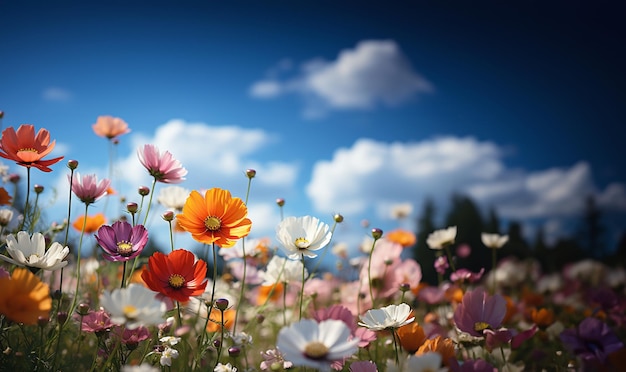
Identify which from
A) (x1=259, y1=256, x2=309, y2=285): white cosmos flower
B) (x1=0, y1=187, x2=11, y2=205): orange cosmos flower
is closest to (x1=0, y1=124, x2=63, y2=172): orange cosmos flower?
(x1=0, y1=187, x2=11, y2=205): orange cosmos flower

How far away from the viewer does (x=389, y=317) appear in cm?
84

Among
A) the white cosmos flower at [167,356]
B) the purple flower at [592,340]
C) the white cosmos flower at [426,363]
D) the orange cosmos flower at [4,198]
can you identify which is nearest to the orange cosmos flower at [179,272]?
the white cosmos flower at [167,356]

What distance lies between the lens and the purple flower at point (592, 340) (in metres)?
0.92

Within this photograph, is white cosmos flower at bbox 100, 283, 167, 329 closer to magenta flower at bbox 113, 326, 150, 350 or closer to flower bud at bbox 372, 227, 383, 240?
magenta flower at bbox 113, 326, 150, 350

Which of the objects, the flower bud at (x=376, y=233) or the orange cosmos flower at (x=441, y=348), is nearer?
the orange cosmos flower at (x=441, y=348)

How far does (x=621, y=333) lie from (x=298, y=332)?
1719 millimetres

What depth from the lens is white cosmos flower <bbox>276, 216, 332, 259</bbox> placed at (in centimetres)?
95

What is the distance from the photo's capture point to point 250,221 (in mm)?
932

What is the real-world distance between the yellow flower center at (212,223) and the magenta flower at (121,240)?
0.11m

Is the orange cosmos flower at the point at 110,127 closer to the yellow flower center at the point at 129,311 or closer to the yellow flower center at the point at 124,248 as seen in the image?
the yellow flower center at the point at 124,248

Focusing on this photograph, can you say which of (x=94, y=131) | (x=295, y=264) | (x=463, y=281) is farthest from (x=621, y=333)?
(x=94, y=131)

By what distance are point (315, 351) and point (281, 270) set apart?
61 centimetres

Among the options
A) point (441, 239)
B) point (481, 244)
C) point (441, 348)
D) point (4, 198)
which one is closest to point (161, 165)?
point (4, 198)

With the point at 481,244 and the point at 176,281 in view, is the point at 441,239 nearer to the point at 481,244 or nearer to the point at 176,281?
the point at 176,281
